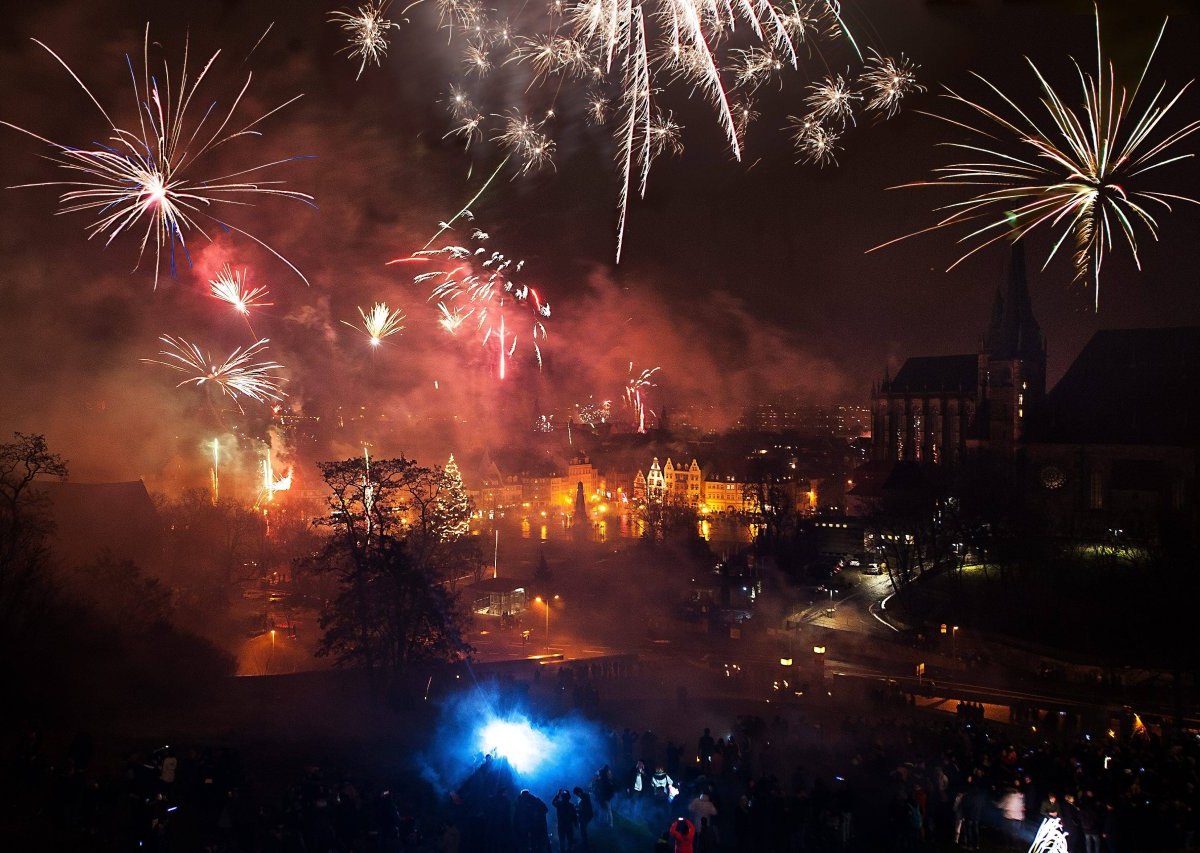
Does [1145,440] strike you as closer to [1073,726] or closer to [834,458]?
[1073,726]

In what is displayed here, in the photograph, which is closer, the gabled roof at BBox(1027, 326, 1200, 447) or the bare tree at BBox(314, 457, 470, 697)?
the bare tree at BBox(314, 457, 470, 697)

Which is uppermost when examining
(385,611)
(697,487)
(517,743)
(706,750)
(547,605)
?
(697,487)

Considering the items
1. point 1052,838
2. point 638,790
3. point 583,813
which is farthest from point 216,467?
point 1052,838

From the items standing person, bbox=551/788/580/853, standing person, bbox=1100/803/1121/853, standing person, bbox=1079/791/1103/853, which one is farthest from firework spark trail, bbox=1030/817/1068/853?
standing person, bbox=551/788/580/853

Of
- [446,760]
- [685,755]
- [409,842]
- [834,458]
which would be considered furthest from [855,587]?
[834,458]

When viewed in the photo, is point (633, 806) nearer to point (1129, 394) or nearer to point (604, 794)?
point (604, 794)

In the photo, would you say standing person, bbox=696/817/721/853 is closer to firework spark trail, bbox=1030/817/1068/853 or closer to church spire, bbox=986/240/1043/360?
firework spark trail, bbox=1030/817/1068/853
